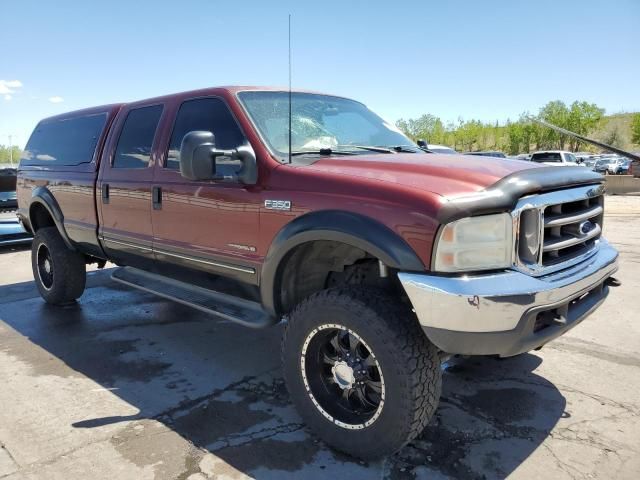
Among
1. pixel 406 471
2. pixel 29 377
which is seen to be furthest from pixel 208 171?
pixel 29 377

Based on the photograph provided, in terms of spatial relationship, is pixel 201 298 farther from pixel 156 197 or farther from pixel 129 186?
pixel 129 186

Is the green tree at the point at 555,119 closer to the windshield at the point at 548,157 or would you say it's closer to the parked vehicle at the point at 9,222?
the windshield at the point at 548,157

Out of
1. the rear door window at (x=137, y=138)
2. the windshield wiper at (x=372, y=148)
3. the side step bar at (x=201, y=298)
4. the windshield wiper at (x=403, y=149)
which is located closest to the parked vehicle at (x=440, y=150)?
the windshield wiper at (x=403, y=149)

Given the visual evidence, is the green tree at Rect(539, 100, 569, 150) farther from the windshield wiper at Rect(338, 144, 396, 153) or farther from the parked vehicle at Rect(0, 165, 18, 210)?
the windshield wiper at Rect(338, 144, 396, 153)

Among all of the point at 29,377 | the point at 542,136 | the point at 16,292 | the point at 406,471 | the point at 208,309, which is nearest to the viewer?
the point at 406,471

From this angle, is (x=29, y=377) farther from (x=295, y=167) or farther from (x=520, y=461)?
(x=520, y=461)

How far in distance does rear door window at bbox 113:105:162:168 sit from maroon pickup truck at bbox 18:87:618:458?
24 millimetres

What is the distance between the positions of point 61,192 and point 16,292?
1865 millimetres

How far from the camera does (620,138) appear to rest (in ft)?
237

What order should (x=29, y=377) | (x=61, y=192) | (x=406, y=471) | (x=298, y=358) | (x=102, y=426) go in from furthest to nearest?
1. (x=61, y=192)
2. (x=29, y=377)
3. (x=102, y=426)
4. (x=298, y=358)
5. (x=406, y=471)

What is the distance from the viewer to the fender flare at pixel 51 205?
17.2ft

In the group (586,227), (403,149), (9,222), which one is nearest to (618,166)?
(9,222)

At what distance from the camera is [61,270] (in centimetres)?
537

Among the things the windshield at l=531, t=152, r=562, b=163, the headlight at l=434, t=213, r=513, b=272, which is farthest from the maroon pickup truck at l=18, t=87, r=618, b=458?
the windshield at l=531, t=152, r=562, b=163
